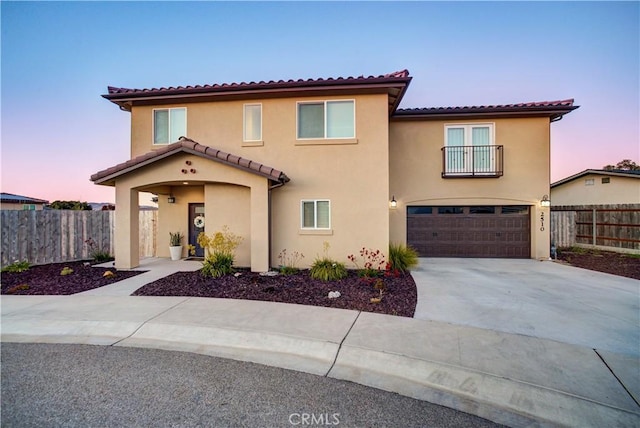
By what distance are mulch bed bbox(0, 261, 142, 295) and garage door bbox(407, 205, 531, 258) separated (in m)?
11.4

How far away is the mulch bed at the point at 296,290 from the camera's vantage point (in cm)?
612

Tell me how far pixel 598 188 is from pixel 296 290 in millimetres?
18485

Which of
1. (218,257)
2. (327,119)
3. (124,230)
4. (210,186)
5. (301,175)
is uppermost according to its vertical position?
(327,119)

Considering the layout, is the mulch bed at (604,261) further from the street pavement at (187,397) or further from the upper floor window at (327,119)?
the street pavement at (187,397)

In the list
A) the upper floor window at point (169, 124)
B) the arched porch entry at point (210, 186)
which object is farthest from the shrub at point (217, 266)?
the upper floor window at point (169, 124)

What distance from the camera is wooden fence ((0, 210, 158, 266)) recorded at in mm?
9703

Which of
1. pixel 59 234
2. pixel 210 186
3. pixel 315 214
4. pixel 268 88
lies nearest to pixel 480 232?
pixel 315 214

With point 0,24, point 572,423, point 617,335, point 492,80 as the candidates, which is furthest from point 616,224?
point 0,24

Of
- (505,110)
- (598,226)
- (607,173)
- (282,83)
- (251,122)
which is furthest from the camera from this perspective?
(607,173)

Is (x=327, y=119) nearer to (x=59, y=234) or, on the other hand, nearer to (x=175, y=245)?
(x=175, y=245)

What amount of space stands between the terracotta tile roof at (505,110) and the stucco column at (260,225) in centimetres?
683

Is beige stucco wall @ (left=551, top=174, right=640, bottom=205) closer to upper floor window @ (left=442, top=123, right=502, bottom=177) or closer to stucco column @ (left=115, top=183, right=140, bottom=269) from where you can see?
upper floor window @ (left=442, top=123, right=502, bottom=177)

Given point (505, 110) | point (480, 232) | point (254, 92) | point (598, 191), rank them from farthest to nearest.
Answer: point (598, 191) → point (480, 232) → point (505, 110) → point (254, 92)

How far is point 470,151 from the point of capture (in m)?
12.2
